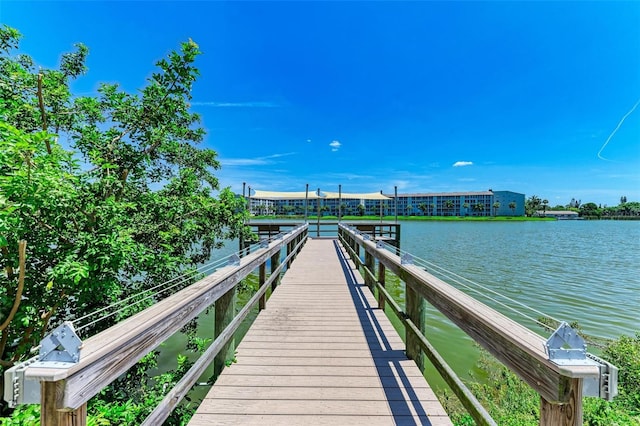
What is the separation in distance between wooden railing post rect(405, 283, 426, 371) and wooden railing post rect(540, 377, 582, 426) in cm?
149

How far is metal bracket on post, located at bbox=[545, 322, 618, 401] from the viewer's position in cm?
97

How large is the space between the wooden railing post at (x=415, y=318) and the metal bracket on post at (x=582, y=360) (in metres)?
1.54

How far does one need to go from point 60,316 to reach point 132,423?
2144mm

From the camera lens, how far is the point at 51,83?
378 cm

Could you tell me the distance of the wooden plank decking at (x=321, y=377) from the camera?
2.03 m

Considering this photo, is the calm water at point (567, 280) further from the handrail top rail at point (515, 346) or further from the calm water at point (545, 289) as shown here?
the handrail top rail at point (515, 346)

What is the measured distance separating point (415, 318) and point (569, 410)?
5.53 ft

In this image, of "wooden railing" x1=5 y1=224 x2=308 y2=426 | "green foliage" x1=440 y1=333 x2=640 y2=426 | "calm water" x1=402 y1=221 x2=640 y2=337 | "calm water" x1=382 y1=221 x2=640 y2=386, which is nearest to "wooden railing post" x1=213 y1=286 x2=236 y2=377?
"wooden railing" x1=5 y1=224 x2=308 y2=426

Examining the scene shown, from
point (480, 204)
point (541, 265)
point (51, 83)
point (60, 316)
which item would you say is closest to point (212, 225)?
point (60, 316)

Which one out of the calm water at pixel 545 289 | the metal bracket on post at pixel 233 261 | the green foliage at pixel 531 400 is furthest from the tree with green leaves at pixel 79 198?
the green foliage at pixel 531 400

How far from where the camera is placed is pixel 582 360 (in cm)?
102

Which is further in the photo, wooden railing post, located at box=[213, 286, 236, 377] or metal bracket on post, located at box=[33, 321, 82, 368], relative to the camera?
wooden railing post, located at box=[213, 286, 236, 377]

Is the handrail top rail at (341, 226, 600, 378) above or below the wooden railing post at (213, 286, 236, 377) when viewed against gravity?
above

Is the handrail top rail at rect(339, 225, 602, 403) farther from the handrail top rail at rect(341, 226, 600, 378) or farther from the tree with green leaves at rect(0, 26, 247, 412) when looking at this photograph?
the tree with green leaves at rect(0, 26, 247, 412)
